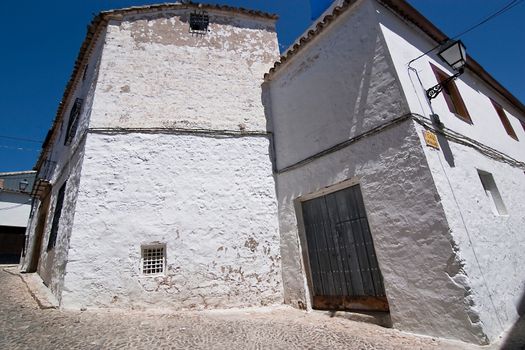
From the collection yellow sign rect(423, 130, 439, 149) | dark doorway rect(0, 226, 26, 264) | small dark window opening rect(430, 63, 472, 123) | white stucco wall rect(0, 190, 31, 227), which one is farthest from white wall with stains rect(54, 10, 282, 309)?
dark doorway rect(0, 226, 26, 264)

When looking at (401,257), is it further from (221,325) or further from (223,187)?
(223,187)

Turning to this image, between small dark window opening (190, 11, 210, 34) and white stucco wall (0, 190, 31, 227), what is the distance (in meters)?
16.4

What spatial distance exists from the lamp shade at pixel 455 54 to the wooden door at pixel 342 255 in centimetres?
252

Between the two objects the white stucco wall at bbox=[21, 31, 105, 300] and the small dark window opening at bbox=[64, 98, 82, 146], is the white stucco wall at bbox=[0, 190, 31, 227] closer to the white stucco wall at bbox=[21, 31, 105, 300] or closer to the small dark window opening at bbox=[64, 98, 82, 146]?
the white stucco wall at bbox=[21, 31, 105, 300]

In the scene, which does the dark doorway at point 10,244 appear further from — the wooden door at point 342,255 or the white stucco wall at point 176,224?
the wooden door at point 342,255

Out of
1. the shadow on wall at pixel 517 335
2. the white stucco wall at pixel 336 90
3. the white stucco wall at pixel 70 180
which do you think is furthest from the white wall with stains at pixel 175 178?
the shadow on wall at pixel 517 335

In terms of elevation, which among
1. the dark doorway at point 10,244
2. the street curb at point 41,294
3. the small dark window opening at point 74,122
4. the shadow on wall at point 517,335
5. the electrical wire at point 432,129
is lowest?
the shadow on wall at point 517,335

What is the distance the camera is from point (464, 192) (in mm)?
4363

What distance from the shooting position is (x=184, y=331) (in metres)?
3.94

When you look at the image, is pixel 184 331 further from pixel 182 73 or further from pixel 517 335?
pixel 182 73

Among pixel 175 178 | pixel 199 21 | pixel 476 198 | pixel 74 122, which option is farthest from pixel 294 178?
pixel 74 122

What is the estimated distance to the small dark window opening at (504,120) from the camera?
25.7 ft

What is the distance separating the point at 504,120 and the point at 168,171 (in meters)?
8.79

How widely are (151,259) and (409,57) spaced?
586 centimetres
